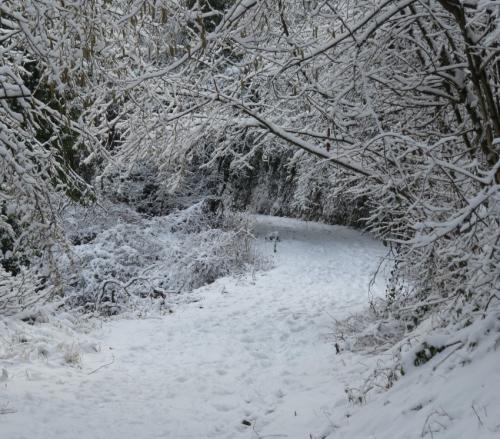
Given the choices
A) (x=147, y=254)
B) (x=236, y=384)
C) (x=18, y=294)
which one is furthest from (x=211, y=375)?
(x=147, y=254)

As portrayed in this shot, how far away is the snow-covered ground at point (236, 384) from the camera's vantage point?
3352 millimetres

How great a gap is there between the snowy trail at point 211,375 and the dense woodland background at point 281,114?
4.00 ft

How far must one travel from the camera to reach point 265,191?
59.7ft

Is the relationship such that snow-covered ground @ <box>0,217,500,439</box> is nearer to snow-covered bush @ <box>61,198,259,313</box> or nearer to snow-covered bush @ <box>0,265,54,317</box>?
snow-covered bush @ <box>0,265,54,317</box>

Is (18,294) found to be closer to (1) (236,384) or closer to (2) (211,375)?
(2) (211,375)

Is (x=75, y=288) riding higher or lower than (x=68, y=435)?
lower

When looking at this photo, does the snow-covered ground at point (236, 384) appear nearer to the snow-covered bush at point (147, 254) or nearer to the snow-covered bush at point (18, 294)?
the snow-covered bush at point (18, 294)

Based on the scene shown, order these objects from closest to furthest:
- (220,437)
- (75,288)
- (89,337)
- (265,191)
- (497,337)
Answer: (497,337) < (220,437) < (89,337) < (75,288) < (265,191)

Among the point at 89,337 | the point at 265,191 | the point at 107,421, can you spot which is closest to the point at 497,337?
the point at 107,421

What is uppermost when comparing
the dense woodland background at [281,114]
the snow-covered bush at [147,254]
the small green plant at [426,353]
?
the dense woodland background at [281,114]

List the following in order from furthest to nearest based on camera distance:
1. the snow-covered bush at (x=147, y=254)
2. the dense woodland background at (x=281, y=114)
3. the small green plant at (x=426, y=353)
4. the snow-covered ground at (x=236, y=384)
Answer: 1. the snow-covered bush at (x=147, y=254)
2. the small green plant at (x=426, y=353)
3. the snow-covered ground at (x=236, y=384)
4. the dense woodland background at (x=281, y=114)

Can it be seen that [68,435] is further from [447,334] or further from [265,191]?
[265,191]

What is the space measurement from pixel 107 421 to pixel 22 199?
87.9 inches

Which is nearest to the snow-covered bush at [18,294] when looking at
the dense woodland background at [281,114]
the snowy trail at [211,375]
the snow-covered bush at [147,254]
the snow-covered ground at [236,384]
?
the dense woodland background at [281,114]
